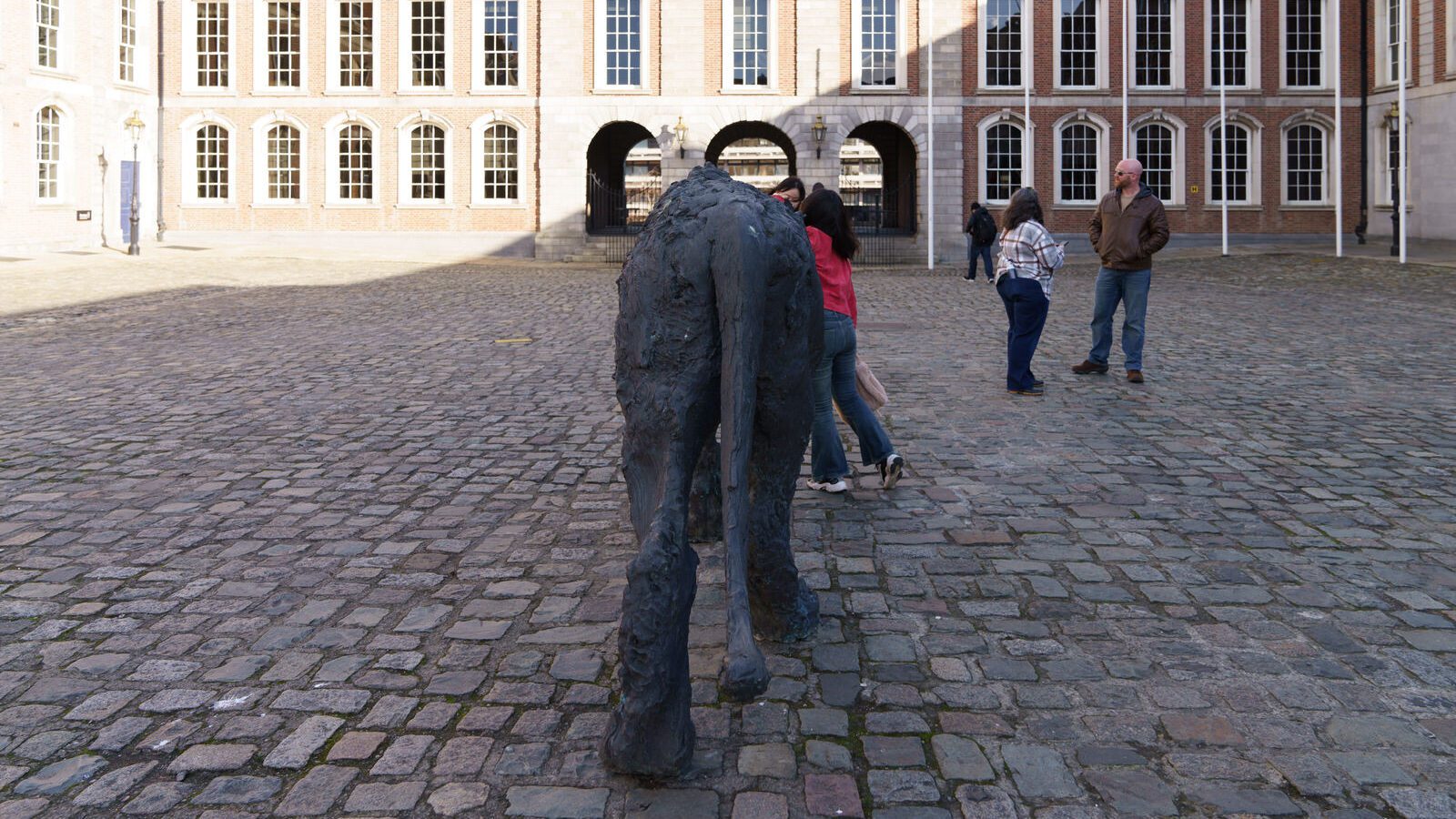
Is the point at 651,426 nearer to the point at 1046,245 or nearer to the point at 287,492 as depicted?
the point at 287,492

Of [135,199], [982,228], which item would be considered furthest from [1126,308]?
[135,199]

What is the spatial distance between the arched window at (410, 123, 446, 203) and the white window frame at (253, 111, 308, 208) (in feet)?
10.7

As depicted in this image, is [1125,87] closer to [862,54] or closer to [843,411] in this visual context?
[862,54]

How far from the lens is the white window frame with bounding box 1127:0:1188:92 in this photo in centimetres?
3466

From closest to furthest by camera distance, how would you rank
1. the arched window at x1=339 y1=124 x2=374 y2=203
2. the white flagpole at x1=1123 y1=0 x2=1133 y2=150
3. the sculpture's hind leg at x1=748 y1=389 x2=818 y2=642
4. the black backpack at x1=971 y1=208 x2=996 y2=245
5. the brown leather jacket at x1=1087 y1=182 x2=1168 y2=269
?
the sculpture's hind leg at x1=748 y1=389 x2=818 y2=642 < the brown leather jacket at x1=1087 y1=182 x2=1168 y2=269 < the black backpack at x1=971 y1=208 x2=996 y2=245 < the white flagpole at x1=1123 y1=0 x2=1133 y2=150 < the arched window at x1=339 y1=124 x2=374 y2=203

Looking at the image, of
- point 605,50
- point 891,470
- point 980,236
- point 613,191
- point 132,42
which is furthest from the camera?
point 613,191

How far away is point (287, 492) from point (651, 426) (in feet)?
12.6

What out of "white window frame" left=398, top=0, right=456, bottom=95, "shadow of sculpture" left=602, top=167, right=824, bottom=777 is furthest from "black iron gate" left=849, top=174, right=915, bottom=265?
"shadow of sculpture" left=602, top=167, right=824, bottom=777

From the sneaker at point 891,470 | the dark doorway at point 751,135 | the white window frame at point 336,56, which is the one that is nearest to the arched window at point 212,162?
the white window frame at point 336,56

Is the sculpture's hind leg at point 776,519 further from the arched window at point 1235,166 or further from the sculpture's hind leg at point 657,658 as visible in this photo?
the arched window at point 1235,166

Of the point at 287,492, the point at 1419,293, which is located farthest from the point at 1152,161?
the point at 287,492

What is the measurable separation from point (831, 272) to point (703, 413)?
133 inches

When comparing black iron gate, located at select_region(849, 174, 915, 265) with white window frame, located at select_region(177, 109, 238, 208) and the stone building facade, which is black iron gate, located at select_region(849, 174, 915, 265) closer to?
white window frame, located at select_region(177, 109, 238, 208)

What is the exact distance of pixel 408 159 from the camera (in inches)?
1400
